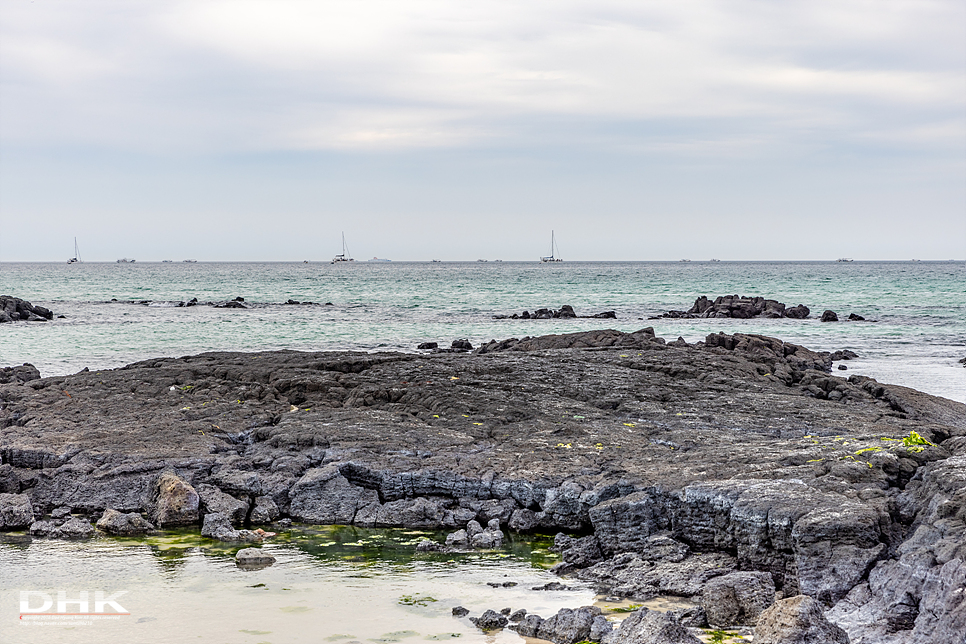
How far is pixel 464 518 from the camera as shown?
10.6 m

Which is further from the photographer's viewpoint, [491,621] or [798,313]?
[798,313]

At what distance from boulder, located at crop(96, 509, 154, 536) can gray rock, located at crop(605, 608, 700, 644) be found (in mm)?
6429

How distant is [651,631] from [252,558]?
15.4 ft

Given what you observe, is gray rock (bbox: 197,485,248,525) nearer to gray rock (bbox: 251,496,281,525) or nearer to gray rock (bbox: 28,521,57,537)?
gray rock (bbox: 251,496,281,525)

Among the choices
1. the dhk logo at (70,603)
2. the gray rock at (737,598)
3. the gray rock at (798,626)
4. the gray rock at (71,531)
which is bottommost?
the dhk logo at (70,603)

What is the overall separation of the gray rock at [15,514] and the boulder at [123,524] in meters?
0.96

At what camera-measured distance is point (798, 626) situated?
21.2 feet

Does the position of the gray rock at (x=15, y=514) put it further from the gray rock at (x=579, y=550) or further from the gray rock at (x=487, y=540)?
the gray rock at (x=579, y=550)

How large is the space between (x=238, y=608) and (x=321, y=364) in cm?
986

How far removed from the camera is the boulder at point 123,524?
10.5m

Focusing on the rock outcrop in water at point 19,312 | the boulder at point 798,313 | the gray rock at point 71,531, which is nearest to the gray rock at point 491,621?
the gray rock at point 71,531

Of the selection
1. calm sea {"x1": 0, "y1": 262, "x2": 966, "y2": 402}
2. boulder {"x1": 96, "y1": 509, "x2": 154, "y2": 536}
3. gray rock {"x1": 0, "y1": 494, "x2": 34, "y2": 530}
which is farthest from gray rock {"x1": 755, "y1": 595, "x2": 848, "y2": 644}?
calm sea {"x1": 0, "y1": 262, "x2": 966, "y2": 402}

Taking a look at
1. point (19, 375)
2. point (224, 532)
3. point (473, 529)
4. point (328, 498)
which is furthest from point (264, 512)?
point (19, 375)

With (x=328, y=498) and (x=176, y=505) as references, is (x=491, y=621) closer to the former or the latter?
(x=328, y=498)
